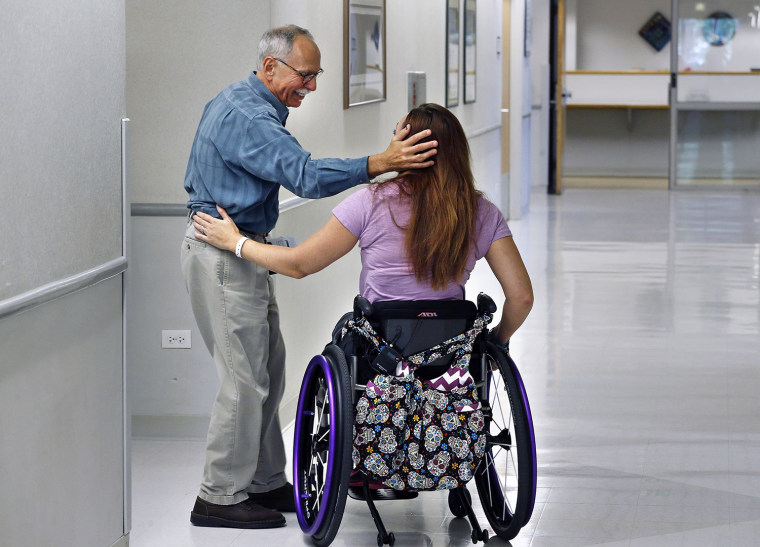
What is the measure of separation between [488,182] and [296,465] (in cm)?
730

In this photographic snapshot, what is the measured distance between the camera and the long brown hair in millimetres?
2855

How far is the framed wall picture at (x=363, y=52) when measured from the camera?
512 cm

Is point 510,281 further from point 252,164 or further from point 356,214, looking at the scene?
point 252,164

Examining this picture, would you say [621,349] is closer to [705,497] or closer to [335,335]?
[705,497]

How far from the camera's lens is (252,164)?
2.99 meters

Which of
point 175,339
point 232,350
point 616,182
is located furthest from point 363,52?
point 616,182

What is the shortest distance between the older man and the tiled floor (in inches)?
6.5

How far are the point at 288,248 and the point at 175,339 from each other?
52.8 inches

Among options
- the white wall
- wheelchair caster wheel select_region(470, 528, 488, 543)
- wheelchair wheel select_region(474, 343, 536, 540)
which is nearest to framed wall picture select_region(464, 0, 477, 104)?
the white wall

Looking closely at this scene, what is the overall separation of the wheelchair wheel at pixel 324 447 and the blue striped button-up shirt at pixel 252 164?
446 mm

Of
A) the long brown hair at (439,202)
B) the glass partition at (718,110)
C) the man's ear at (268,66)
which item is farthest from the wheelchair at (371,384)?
the glass partition at (718,110)

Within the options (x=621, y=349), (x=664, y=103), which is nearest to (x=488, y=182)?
(x=621, y=349)

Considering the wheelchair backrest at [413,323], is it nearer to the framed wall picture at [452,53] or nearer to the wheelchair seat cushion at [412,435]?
the wheelchair seat cushion at [412,435]

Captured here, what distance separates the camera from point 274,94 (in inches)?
125
